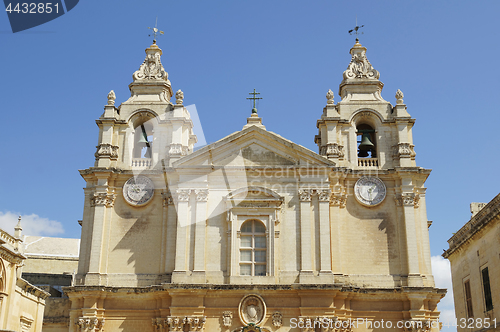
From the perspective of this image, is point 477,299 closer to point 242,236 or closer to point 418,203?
point 418,203

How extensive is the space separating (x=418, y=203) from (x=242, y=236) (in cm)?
849

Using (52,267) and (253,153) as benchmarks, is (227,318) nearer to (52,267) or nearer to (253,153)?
(253,153)

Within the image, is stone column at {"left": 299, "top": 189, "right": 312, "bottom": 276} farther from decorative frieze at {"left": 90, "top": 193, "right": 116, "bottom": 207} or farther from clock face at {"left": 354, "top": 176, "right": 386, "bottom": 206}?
decorative frieze at {"left": 90, "top": 193, "right": 116, "bottom": 207}

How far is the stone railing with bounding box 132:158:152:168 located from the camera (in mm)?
27494

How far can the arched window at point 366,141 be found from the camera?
1094 inches

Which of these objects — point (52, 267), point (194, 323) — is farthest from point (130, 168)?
point (52, 267)

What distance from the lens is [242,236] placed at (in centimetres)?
2548

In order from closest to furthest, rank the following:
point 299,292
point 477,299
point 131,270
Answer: point 299,292 < point 131,270 < point 477,299

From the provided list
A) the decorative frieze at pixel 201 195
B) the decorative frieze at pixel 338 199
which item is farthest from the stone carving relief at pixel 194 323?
the decorative frieze at pixel 338 199

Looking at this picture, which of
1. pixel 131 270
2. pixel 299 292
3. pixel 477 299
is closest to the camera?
pixel 299 292

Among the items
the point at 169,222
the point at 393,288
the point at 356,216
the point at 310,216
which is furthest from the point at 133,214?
the point at 393,288

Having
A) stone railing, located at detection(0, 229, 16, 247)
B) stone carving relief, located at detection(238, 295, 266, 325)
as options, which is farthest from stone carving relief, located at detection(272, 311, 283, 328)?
stone railing, located at detection(0, 229, 16, 247)

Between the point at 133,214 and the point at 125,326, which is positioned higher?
the point at 133,214

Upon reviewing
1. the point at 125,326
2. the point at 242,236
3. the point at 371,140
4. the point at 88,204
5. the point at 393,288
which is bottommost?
the point at 125,326
